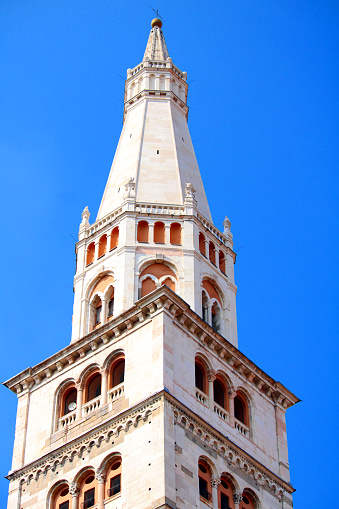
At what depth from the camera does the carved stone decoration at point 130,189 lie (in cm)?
5834

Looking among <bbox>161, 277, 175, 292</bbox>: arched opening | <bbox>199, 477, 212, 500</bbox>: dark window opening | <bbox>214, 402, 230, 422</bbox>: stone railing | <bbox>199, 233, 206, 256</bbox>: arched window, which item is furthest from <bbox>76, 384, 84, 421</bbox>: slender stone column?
<bbox>199, 233, 206, 256</bbox>: arched window

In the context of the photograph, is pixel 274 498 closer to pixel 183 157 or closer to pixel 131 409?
pixel 131 409

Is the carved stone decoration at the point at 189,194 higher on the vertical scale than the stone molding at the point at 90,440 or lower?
higher

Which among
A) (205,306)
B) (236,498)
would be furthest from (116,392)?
(205,306)

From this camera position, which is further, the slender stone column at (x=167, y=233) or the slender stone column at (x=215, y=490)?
the slender stone column at (x=167, y=233)

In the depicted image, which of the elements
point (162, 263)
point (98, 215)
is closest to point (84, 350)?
point (162, 263)

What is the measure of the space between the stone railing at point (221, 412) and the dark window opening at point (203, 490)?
3.88 m

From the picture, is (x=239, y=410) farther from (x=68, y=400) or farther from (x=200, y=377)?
(x=68, y=400)

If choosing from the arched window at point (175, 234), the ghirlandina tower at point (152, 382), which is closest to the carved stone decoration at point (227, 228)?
the ghirlandina tower at point (152, 382)

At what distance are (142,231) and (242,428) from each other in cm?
1118

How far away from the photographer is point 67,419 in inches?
2014

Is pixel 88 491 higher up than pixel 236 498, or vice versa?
pixel 236 498

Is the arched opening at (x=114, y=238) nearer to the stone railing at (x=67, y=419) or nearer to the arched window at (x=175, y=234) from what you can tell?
Result: the arched window at (x=175, y=234)

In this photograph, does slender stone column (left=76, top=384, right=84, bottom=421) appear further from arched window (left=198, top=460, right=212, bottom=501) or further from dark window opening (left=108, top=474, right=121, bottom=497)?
arched window (left=198, top=460, right=212, bottom=501)
